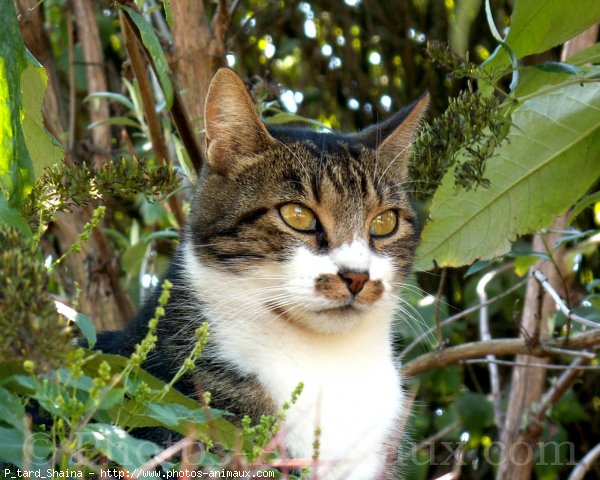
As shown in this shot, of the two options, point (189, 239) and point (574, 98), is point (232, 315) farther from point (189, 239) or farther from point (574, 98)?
point (574, 98)

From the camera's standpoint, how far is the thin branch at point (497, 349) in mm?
2484

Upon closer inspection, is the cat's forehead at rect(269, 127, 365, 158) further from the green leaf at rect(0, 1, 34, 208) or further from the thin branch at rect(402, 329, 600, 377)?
the green leaf at rect(0, 1, 34, 208)

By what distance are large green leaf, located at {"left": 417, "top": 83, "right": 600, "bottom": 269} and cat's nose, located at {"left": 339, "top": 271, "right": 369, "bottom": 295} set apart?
0.28 metres

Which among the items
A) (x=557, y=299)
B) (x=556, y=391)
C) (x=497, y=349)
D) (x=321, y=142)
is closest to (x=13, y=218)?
(x=321, y=142)

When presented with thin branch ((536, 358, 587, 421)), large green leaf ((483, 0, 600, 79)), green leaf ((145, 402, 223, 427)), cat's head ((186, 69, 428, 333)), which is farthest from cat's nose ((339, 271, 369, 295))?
thin branch ((536, 358, 587, 421))

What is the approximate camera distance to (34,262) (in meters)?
1.05

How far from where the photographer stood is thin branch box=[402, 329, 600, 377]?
2.48 metres

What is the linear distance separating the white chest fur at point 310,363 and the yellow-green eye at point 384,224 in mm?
161

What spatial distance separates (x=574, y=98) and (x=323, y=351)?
0.82 m

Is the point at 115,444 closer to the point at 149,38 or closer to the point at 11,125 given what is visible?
the point at 11,125

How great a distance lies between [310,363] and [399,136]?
65 cm

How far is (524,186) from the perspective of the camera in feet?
7.41

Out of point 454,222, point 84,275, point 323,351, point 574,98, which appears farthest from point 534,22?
point 84,275

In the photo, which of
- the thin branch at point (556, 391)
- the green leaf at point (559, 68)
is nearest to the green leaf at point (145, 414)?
the green leaf at point (559, 68)
